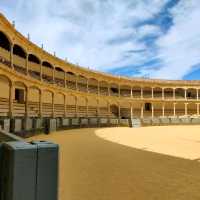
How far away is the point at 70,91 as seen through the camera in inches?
1503

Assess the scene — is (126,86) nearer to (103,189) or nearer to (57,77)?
(57,77)

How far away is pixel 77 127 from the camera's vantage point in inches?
1160

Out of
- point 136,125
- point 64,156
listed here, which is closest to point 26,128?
point 64,156

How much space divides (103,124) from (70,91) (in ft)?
23.8

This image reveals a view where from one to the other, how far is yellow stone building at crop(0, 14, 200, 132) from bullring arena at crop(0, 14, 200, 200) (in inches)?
4.5

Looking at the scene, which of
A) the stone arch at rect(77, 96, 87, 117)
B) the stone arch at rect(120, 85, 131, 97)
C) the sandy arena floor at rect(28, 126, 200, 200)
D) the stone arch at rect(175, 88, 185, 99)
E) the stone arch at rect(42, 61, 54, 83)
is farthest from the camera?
the stone arch at rect(175, 88, 185, 99)

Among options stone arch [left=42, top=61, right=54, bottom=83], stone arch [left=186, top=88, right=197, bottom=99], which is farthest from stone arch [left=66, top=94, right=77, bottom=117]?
stone arch [left=186, top=88, right=197, bottom=99]

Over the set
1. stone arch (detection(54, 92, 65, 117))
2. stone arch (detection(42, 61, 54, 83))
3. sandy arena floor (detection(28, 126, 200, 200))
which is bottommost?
sandy arena floor (detection(28, 126, 200, 200))

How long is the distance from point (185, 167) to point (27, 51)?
24.9m

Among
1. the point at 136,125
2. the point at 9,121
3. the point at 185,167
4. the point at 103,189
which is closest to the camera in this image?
the point at 103,189

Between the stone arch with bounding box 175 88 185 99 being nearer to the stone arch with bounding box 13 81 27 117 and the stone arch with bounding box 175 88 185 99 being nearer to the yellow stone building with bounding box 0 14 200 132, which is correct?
the yellow stone building with bounding box 0 14 200 132

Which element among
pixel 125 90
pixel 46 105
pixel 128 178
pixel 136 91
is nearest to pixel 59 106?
pixel 46 105

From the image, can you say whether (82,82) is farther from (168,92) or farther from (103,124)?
(168,92)

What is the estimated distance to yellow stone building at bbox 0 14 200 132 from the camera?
2753 cm
